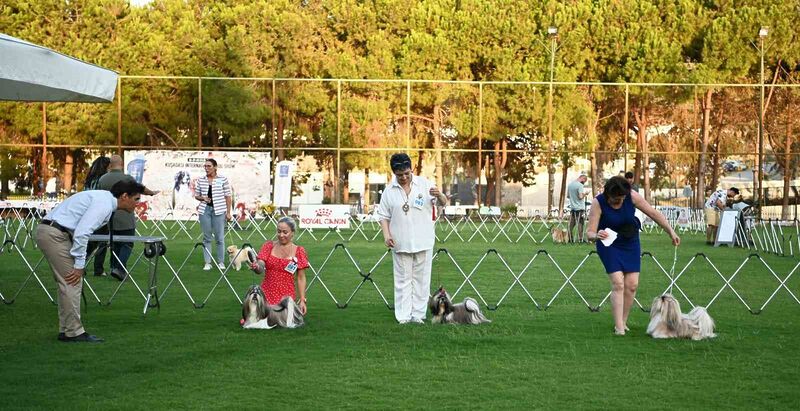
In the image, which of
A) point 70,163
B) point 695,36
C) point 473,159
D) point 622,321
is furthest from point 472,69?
point 622,321

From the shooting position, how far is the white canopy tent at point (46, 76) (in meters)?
9.57

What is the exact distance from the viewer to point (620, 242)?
404 inches

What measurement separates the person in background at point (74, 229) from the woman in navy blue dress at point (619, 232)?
4.15 m

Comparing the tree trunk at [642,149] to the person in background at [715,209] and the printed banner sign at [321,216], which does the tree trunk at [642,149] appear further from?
the printed banner sign at [321,216]

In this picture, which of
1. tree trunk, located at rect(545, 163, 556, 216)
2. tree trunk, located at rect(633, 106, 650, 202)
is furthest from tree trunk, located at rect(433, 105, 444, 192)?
tree trunk, located at rect(633, 106, 650, 202)

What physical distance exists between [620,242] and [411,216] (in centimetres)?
203

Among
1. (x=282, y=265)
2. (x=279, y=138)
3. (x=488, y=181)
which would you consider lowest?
(x=282, y=265)

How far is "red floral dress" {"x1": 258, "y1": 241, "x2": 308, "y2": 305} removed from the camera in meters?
11.1

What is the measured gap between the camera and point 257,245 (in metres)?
25.2

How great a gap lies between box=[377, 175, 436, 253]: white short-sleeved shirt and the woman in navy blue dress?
1617 millimetres

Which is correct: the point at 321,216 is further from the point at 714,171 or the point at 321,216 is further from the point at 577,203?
the point at 714,171

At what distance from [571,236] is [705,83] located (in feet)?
71.3

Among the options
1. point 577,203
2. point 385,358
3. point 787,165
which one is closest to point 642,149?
point 787,165

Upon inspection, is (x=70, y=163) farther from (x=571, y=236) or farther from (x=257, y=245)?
(x=571, y=236)
